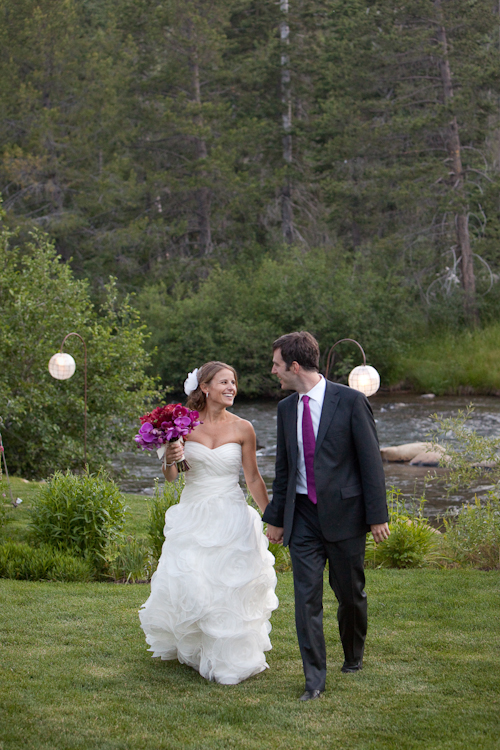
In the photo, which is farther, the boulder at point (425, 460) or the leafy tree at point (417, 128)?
the leafy tree at point (417, 128)

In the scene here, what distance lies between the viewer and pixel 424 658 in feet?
16.9

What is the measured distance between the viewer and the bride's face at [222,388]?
17.3ft

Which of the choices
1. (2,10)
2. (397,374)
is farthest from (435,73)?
(2,10)

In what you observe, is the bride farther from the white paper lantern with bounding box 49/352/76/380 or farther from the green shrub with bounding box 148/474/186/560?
the white paper lantern with bounding box 49/352/76/380

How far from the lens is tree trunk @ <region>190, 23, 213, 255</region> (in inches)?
1475

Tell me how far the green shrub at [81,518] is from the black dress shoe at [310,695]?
3611 mm

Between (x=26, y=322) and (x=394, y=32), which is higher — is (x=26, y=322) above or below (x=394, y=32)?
below

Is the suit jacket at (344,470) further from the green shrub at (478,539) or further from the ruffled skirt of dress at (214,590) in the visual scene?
the green shrub at (478,539)

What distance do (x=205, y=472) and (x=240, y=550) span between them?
545 mm

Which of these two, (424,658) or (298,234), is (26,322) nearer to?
(424,658)

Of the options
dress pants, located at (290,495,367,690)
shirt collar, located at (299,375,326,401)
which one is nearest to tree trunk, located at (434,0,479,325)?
shirt collar, located at (299,375,326,401)

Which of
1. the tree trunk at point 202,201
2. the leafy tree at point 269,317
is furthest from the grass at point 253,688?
the tree trunk at point 202,201

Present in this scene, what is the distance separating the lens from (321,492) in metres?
4.62

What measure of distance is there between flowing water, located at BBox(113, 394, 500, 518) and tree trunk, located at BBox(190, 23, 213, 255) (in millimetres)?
12655
